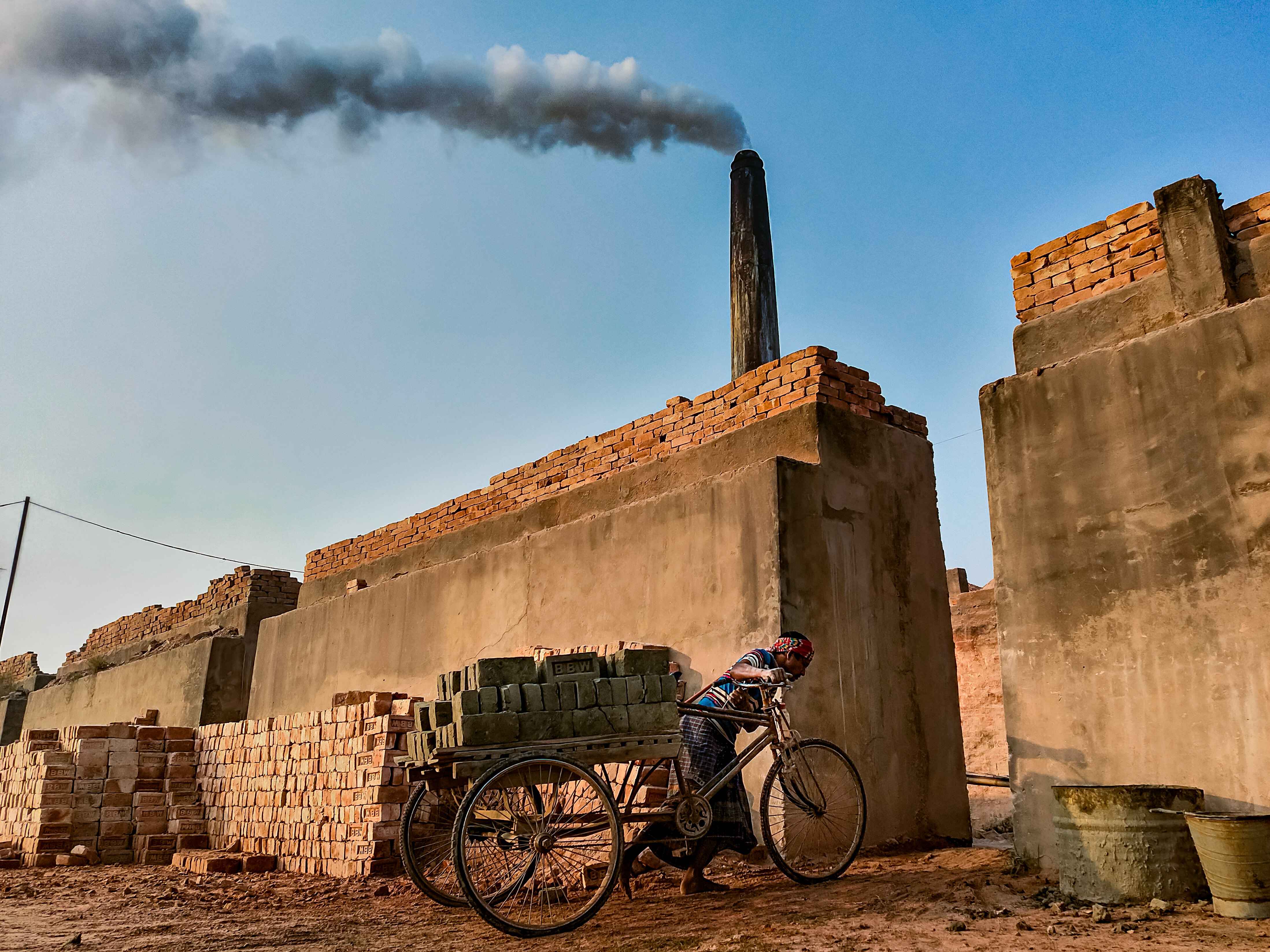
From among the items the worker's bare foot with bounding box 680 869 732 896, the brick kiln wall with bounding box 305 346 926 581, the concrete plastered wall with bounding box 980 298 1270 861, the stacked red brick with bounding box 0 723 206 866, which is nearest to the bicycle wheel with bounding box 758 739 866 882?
the worker's bare foot with bounding box 680 869 732 896

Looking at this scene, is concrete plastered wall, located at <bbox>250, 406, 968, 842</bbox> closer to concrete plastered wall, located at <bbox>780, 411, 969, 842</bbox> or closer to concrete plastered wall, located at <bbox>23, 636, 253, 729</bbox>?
concrete plastered wall, located at <bbox>780, 411, 969, 842</bbox>

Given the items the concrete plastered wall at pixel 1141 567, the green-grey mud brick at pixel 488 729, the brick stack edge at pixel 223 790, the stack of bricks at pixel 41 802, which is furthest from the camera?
the stack of bricks at pixel 41 802

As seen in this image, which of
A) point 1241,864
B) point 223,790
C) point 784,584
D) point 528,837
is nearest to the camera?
point 1241,864

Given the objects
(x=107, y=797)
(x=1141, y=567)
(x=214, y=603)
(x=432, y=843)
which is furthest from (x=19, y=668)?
(x=1141, y=567)

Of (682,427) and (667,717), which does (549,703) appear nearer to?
(667,717)

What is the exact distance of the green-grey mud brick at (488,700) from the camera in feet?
15.8

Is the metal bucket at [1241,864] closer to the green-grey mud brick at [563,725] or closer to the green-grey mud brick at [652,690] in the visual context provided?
the green-grey mud brick at [652,690]

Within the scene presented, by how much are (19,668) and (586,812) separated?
30.3 meters

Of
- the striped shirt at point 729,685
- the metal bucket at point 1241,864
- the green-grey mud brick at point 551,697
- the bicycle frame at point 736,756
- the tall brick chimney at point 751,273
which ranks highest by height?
the tall brick chimney at point 751,273

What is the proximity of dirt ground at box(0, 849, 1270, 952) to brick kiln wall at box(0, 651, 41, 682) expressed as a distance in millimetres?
24886

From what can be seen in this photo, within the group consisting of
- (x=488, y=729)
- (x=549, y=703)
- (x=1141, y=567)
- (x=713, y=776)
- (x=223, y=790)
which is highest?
(x=1141, y=567)

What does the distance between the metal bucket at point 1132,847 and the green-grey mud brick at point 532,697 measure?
2.63m

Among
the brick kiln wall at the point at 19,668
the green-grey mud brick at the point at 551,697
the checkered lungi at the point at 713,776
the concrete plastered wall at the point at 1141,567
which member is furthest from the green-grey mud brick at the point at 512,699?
the brick kiln wall at the point at 19,668

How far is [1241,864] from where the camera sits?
415cm
